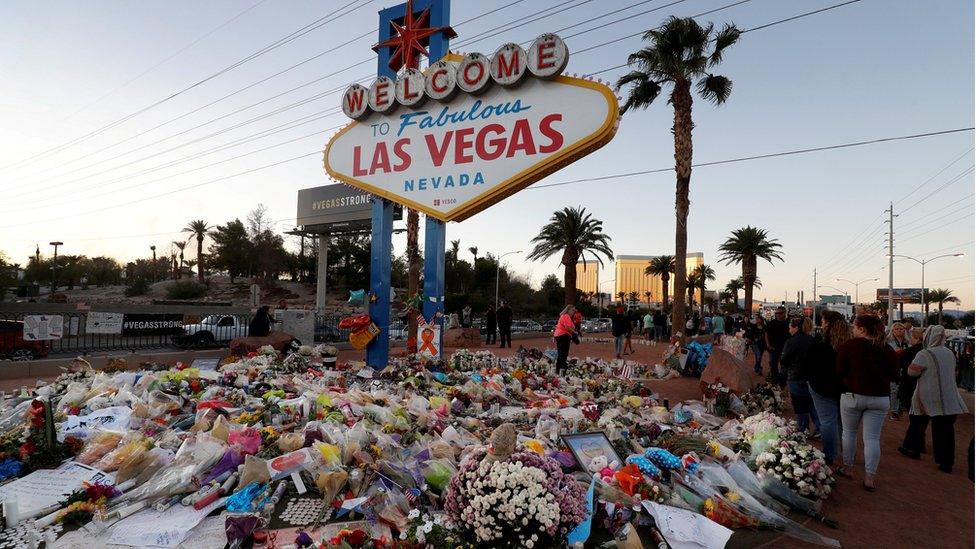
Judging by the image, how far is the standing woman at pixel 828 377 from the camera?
19.7 feet

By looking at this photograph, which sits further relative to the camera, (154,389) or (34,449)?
(154,389)

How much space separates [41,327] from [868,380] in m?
17.2

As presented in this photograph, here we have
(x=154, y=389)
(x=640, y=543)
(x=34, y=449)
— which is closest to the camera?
(x=640, y=543)

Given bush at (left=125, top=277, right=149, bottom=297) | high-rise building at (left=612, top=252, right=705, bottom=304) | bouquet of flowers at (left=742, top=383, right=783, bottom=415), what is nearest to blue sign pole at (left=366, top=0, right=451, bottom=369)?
bouquet of flowers at (left=742, top=383, right=783, bottom=415)

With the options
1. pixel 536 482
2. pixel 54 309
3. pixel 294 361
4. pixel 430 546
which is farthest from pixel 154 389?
pixel 54 309

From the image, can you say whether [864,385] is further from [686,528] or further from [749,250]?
[749,250]

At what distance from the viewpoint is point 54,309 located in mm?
15836

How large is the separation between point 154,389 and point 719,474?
745 centimetres

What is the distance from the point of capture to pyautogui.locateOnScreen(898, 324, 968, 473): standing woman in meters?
6.27

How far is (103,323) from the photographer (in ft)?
46.6

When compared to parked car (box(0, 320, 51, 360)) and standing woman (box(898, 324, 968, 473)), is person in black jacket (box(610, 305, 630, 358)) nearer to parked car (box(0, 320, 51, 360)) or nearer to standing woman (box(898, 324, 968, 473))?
standing woman (box(898, 324, 968, 473))

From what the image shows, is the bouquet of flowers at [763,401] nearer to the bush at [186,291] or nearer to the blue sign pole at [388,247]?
the blue sign pole at [388,247]

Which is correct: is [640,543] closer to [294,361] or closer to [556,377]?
[556,377]

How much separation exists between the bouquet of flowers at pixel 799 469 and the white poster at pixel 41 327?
1623 centimetres
